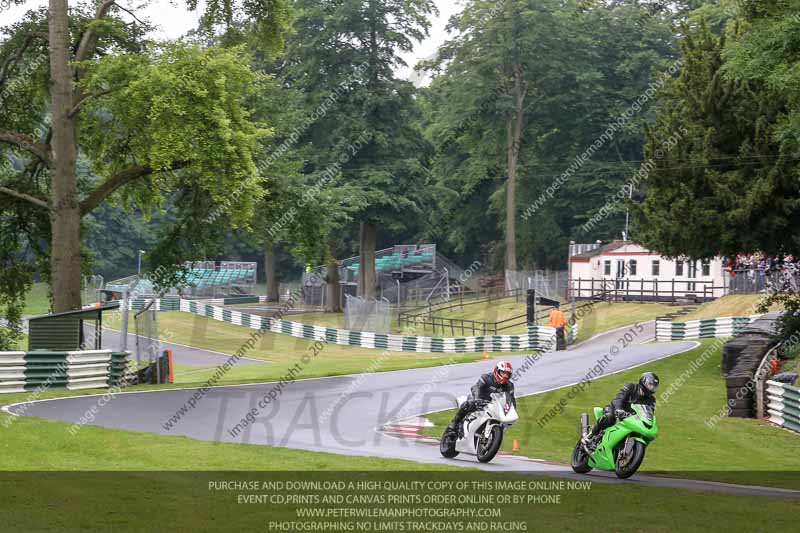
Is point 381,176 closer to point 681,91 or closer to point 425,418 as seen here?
point 681,91

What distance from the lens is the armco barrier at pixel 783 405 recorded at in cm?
2266

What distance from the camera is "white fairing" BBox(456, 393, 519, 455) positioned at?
1445 centimetres

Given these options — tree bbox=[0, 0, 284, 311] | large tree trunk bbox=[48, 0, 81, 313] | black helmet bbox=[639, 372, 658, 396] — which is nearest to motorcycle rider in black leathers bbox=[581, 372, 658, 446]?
black helmet bbox=[639, 372, 658, 396]

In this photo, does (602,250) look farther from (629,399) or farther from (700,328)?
(629,399)

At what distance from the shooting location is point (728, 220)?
102 feet

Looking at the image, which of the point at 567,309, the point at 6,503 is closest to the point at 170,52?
the point at 6,503

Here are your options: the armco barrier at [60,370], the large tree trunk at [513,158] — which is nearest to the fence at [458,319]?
the large tree trunk at [513,158]

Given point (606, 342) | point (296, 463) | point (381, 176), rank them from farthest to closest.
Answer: point (381, 176), point (606, 342), point (296, 463)

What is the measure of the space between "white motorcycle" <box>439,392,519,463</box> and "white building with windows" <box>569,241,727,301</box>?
4140 centimetres

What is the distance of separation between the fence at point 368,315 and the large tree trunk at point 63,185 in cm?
2740

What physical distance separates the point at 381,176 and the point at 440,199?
30.2 ft

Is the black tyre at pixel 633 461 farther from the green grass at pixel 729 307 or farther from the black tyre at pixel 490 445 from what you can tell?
the green grass at pixel 729 307

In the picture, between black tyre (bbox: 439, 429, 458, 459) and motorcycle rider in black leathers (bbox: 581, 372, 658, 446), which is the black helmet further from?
black tyre (bbox: 439, 429, 458, 459)

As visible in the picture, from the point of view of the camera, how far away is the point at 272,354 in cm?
4941
